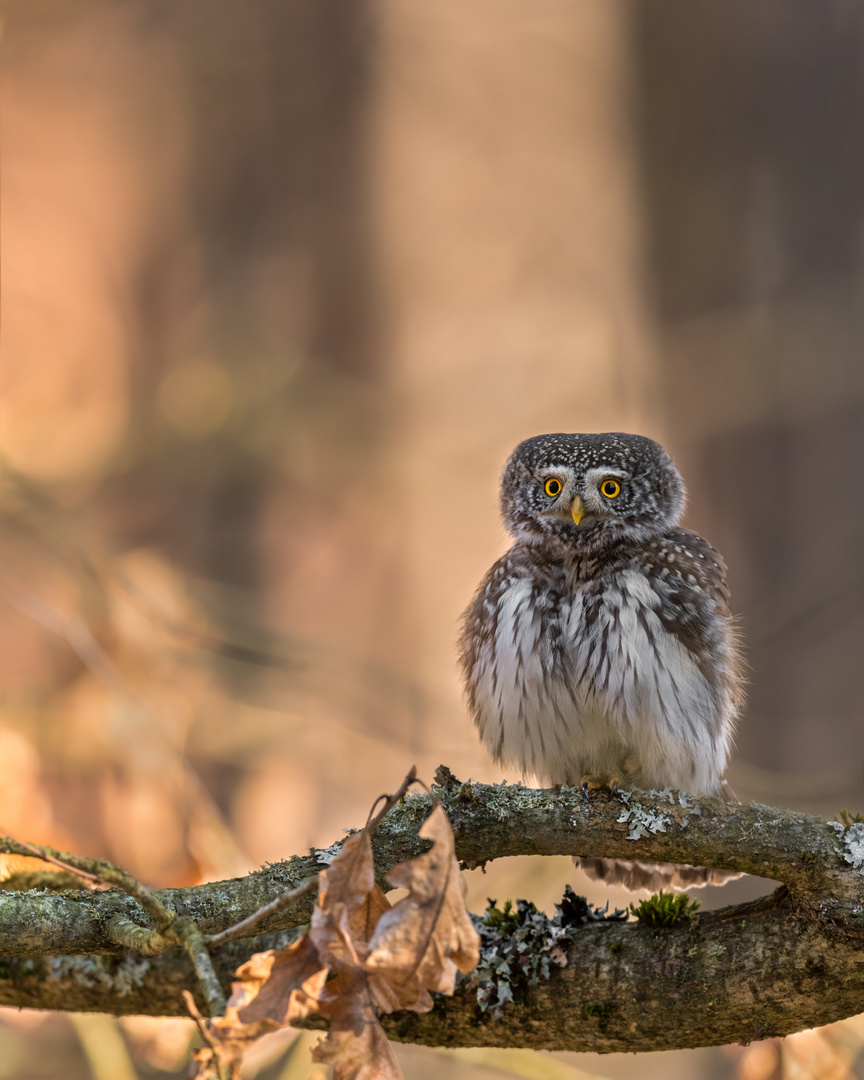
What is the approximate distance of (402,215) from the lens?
693cm

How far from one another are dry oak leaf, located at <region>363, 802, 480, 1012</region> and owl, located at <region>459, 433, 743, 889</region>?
5.30 feet

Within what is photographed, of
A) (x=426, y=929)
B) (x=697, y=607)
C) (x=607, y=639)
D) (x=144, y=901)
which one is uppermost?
(x=697, y=607)

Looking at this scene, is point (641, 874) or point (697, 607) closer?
point (697, 607)

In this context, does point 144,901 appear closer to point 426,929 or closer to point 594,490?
point 426,929

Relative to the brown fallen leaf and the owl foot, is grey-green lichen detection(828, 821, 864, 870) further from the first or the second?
the brown fallen leaf

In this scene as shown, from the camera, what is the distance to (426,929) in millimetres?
1604

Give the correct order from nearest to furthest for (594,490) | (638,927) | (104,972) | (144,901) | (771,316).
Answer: (144,901) → (638,927) → (104,972) → (594,490) → (771,316)

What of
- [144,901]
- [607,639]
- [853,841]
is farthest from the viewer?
[607,639]

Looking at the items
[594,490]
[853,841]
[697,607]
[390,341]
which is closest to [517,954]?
[853,841]

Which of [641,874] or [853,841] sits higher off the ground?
[641,874]

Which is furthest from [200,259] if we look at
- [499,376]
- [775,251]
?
[775,251]

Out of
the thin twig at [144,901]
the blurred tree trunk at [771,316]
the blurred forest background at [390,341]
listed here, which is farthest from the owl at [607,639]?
the blurred tree trunk at [771,316]

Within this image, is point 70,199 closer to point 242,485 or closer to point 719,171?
point 242,485

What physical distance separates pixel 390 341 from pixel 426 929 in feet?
18.3
